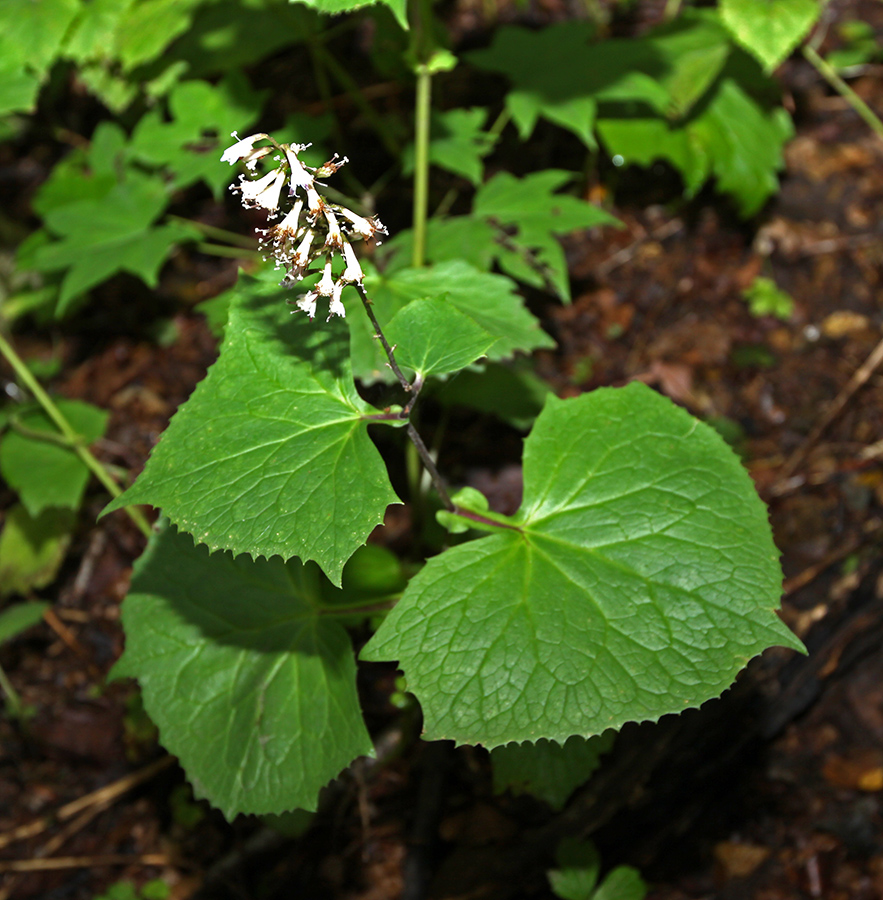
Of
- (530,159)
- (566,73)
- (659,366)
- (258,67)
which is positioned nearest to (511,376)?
(659,366)

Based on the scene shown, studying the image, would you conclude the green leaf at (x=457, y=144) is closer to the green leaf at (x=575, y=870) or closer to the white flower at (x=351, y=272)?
the white flower at (x=351, y=272)

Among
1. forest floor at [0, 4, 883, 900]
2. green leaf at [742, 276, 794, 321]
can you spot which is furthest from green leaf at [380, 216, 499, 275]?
green leaf at [742, 276, 794, 321]

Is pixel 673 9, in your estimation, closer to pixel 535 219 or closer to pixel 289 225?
pixel 535 219

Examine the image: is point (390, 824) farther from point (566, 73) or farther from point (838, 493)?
point (566, 73)

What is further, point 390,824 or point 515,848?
point 390,824

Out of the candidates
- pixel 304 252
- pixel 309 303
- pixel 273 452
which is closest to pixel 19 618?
pixel 273 452

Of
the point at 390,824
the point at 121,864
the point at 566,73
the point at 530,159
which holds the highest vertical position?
the point at 566,73
